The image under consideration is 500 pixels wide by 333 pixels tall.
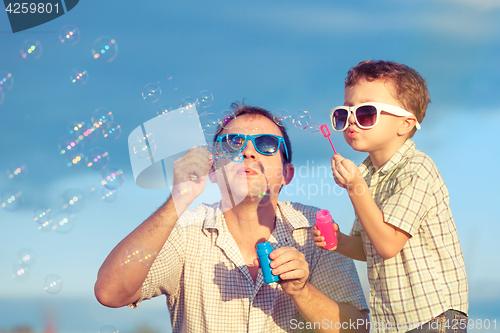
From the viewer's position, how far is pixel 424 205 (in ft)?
6.33

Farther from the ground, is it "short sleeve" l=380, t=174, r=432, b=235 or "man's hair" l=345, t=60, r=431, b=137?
"man's hair" l=345, t=60, r=431, b=137

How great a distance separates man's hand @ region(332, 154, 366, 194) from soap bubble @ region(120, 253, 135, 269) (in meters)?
1.19

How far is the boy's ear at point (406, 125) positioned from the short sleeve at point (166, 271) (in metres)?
1.50

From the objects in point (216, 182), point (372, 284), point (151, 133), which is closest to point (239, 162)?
point (216, 182)

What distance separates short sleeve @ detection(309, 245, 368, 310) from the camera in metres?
2.52

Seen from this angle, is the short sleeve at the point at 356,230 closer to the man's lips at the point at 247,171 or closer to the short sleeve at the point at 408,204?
the short sleeve at the point at 408,204

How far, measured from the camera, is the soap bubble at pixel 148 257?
2193 mm


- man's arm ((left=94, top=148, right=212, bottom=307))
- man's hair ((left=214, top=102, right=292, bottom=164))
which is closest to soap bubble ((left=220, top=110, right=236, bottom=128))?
man's hair ((left=214, top=102, right=292, bottom=164))

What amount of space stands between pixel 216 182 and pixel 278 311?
1007 millimetres

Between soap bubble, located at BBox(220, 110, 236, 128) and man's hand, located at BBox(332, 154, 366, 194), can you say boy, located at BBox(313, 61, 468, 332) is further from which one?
soap bubble, located at BBox(220, 110, 236, 128)

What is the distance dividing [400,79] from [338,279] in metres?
1.29

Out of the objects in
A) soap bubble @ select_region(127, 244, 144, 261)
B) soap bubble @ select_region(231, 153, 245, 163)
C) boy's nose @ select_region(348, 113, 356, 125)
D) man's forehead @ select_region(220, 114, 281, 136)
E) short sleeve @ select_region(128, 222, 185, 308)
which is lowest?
short sleeve @ select_region(128, 222, 185, 308)

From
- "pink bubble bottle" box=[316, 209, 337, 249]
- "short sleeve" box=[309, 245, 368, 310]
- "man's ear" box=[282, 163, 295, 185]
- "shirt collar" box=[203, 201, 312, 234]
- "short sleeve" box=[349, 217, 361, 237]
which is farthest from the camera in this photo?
"man's ear" box=[282, 163, 295, 185]

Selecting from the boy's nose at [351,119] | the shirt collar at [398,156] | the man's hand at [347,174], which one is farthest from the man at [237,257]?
the boy's nose at [351,119]
